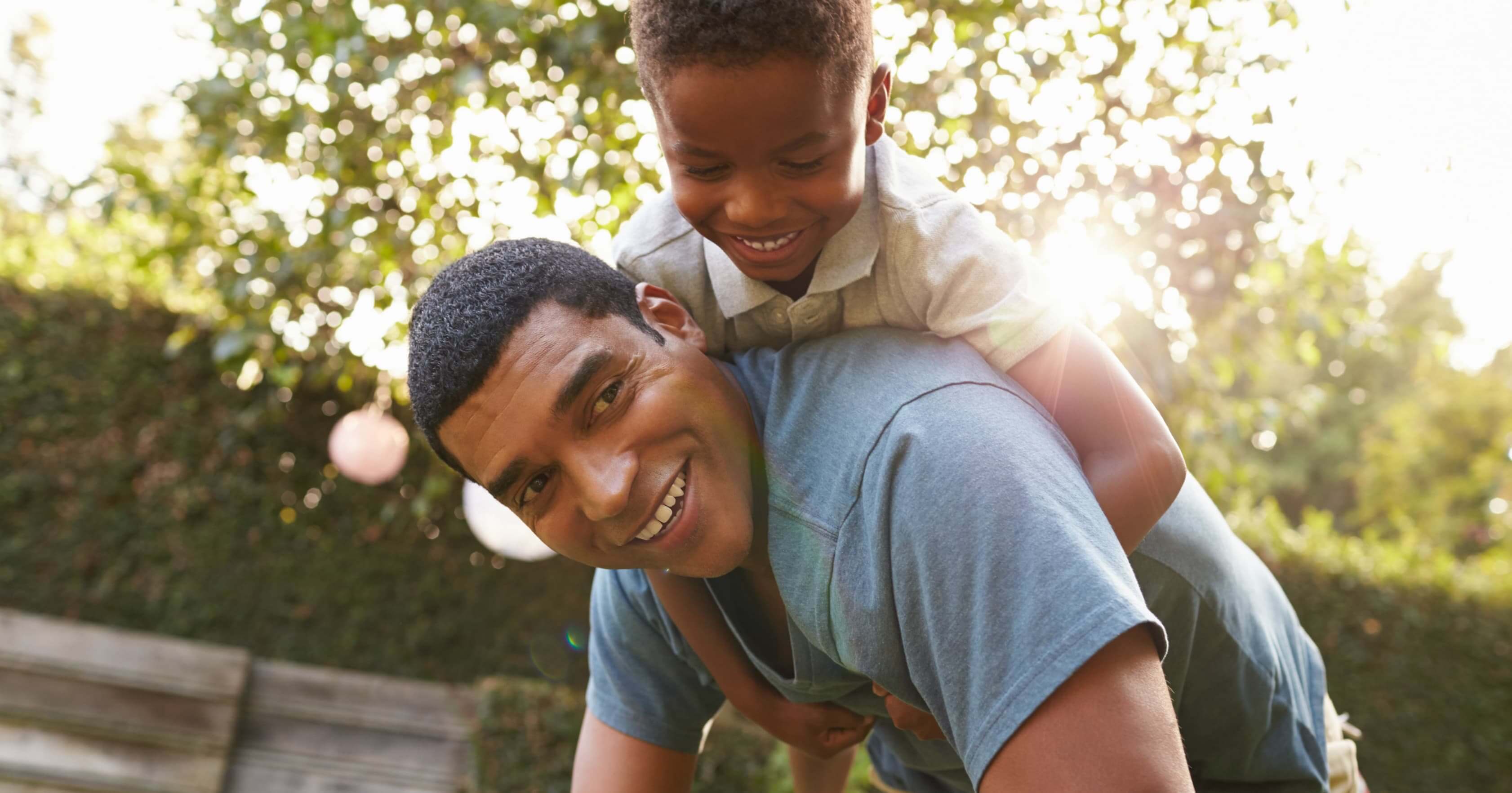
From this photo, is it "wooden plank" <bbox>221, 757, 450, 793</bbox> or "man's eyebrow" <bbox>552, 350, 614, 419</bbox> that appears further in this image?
"wooden plank" <bbox>221, 757, 450, 793</bbox>

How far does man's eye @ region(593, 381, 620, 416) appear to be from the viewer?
1586 mm

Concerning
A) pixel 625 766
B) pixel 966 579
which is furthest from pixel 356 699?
pixel 966 579

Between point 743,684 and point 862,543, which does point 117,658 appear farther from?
point 862,543

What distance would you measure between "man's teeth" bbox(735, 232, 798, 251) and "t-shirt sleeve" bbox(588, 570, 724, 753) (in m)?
0.74

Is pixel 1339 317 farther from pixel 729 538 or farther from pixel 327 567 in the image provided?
pixel 327 567

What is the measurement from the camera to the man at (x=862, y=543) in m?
1.17

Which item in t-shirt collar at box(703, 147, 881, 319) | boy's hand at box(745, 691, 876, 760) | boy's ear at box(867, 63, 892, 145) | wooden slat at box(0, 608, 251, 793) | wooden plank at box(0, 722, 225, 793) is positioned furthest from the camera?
wooden slat at box(0, 608, 251, 793)

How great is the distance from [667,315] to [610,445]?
32cm

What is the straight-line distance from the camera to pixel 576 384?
1.56 m

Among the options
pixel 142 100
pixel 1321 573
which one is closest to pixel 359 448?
pixel 1321 573

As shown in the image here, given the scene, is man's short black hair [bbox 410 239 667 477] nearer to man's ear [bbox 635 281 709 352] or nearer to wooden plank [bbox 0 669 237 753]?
man's ear [bbox 635 281 709 352]

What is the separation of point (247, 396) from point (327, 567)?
1.39 metres

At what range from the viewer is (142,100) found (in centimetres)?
2405

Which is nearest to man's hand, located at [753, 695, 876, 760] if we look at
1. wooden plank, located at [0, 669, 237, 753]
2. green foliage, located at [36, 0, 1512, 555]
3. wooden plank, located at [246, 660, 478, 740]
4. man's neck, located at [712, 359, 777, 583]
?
man's neck, located at [712, 359, 777, 583]
